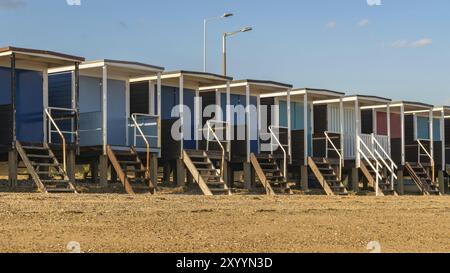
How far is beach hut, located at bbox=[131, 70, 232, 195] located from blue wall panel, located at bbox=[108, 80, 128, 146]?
592mm

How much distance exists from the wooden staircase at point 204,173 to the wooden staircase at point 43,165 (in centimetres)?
404

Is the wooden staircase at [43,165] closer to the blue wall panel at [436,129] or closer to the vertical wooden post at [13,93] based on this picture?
the vertical wooden post at [13,93]

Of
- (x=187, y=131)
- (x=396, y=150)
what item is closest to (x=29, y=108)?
(x=187, y=131)

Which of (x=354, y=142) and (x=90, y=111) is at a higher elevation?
(x=90, y=111)

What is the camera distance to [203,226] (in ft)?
40.7

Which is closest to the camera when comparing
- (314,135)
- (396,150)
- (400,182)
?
(314,135)

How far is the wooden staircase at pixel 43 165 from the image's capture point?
1917 centimetres

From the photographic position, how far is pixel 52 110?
22.2m

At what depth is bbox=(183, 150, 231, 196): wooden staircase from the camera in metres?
22.6

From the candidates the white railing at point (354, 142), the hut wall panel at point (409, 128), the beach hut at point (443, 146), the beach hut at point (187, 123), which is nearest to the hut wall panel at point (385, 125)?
the hut wall panel at point (409, 128)

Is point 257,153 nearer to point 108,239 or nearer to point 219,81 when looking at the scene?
point 219,81

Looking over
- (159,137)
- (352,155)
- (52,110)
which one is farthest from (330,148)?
(52,110)

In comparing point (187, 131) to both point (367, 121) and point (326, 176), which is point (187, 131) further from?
point (367, 121)

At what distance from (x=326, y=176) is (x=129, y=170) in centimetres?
819
